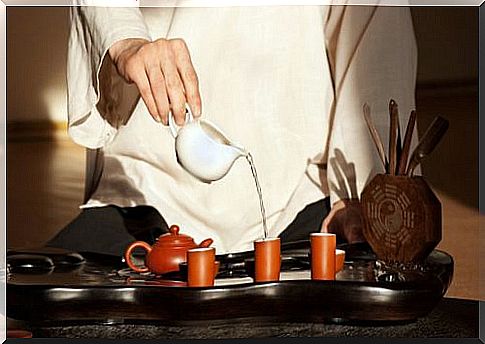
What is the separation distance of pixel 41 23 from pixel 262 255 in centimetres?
57

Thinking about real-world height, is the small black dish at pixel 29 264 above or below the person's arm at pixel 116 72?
below

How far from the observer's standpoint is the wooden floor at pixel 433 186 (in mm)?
1771

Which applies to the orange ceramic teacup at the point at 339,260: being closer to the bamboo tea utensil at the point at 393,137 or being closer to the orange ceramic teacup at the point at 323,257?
the orange ceramic teacup at the point at 323,257

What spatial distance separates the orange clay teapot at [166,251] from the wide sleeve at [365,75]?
305 mm

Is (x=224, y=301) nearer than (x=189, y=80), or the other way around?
(x=224, y=301)

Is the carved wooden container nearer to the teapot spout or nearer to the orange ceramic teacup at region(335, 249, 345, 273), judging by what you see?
the orange ceramic teacup at region(335, 249, 345, 273)

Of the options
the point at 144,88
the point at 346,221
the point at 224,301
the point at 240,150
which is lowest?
the point at 224,301

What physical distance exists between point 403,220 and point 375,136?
157 mm

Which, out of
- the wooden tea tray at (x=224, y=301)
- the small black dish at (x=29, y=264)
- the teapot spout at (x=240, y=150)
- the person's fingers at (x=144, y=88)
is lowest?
the wooden tea tray at (x=224, y=301)

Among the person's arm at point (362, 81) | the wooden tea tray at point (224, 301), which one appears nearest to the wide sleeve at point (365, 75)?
the person's arm at point (362, 81)

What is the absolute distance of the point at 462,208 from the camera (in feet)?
5.81

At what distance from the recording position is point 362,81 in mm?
1787

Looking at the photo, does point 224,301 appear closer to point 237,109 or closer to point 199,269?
point 199,269

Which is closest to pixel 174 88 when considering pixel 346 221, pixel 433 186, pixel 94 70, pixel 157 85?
pixel 157 85
